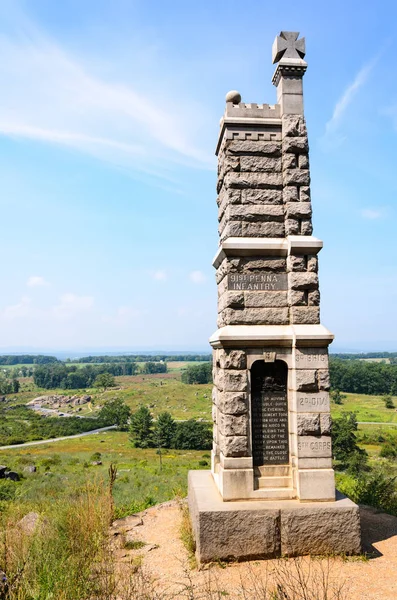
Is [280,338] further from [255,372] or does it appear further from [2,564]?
[2,564]

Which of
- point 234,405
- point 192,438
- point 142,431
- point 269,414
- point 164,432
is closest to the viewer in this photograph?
point 234,405

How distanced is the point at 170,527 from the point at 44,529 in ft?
8.35

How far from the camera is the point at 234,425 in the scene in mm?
7664

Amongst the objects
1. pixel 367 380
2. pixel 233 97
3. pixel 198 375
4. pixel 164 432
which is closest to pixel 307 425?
pixel 233 97

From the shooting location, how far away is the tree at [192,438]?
62.8 metres

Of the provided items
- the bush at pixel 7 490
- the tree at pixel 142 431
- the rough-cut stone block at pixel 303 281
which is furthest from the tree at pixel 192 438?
the rough-cut stone block at pixel 303 281

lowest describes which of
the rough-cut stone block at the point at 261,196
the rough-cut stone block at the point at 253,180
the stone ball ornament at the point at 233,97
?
the rough-cut stone block at the point at 261,196

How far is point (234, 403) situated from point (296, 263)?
281 centimetres

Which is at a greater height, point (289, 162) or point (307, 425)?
point (289, 162)

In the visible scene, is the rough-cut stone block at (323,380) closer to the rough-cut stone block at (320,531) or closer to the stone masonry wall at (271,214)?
the stone masonry wall at (271,214)

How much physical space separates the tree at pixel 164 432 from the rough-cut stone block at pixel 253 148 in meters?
60.7

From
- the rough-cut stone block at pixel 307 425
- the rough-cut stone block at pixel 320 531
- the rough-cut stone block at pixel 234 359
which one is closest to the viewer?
the rough-cut stone block at pixel 320 531

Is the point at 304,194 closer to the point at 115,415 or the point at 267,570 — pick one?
the point at 267,570

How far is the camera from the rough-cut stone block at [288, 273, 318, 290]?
8.04 m
